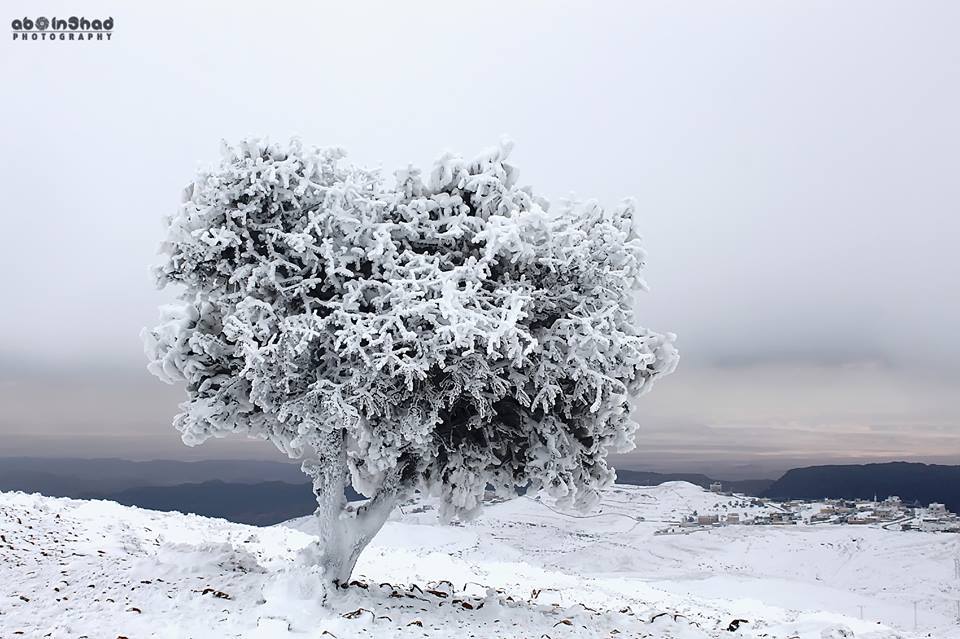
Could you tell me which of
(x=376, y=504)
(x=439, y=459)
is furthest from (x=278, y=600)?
(x=439, y=459)

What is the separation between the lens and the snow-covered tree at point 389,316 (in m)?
11.0

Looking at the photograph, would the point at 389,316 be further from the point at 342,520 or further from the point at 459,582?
the point at 459,582

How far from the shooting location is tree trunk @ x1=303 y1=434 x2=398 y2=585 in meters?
12.9

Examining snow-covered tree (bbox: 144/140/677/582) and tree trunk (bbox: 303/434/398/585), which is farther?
tree trunk (bbox: 303/434/398/585)

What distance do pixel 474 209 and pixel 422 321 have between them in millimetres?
2356

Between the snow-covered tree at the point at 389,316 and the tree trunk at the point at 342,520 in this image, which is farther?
the tree trunk at the point at 342,520

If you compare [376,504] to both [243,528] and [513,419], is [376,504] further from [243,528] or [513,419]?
[243,528]

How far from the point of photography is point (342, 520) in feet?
42.5

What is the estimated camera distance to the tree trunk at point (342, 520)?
12938 mm

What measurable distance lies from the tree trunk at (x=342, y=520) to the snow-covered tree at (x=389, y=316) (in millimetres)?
41

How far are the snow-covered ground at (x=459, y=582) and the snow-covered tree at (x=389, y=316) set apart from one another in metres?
2.00

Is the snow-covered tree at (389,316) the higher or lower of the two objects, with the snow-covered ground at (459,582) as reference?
higher

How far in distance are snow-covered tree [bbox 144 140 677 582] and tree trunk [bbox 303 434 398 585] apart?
41 mm

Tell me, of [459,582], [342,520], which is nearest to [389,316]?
[342,520]
